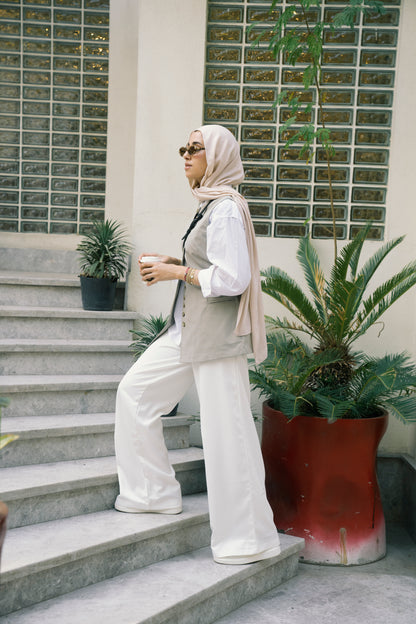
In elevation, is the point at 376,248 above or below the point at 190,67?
below

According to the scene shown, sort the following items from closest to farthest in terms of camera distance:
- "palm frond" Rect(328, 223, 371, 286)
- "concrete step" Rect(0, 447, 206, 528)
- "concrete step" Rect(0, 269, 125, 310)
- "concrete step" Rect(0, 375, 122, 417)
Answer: "concrete step" Rect(0, 447, 206, 528)
"concrete step" Rect(0, 375, 122, 417)
"palm frond" Rect(328, 223, 371, 286)
"concrete step" Rect(0, 269, 125, 310)

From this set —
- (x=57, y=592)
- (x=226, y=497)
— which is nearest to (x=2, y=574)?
(x=57, y=592)

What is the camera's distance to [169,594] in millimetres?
2814

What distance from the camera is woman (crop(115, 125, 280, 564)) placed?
281cm

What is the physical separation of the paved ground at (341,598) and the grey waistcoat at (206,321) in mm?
1274

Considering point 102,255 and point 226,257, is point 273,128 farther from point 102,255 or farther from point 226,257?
point 226,257

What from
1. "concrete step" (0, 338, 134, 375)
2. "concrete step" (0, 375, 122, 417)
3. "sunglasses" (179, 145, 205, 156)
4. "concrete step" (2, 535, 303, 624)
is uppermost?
"sunglasses" (179, 145, 205, 156)

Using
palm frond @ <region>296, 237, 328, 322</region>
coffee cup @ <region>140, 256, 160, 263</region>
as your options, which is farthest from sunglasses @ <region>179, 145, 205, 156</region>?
palm frond @ <region>296, 237, 328, 322</region>

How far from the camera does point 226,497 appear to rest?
3.00 meters

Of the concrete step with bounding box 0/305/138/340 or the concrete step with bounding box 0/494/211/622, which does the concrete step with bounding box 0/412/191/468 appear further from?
the concrete step with bounding box 0/305/138/340

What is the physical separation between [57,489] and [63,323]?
1.58 metres

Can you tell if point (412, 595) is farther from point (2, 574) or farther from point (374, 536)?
point (2, 574)

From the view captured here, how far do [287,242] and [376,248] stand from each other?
0.63 metres

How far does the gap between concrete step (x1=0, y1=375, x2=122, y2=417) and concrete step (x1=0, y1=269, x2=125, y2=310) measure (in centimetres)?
80
